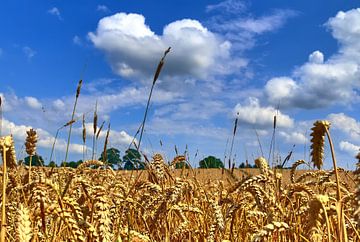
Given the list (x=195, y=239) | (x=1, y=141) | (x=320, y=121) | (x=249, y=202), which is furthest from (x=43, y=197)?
(x=249, y=202)

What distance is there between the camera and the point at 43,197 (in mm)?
1613

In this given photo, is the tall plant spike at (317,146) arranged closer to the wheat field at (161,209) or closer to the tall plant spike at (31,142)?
the wheat field at (161,209)

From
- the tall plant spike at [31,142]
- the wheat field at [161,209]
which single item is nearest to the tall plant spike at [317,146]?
the wheat field at [161,209]

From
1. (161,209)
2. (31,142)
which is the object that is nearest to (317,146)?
(161,209)

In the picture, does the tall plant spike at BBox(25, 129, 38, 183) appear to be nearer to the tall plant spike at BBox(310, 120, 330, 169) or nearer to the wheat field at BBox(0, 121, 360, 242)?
the wheat field at BBox(0, 121, 360, 242)

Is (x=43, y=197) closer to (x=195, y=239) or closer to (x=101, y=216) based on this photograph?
(x=101, y=216)

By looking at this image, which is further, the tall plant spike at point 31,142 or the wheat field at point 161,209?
the tall plant spike at point 31,142

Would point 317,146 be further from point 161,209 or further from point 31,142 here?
Result: point 31,142

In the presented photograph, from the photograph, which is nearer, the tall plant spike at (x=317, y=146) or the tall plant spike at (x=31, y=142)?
the tall plant spike at (x=317, y=146)

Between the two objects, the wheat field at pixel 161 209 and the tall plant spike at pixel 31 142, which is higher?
the tall plant spike at pixel 31 142

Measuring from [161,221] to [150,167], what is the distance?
0.61 metres

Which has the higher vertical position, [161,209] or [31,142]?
[31,142]

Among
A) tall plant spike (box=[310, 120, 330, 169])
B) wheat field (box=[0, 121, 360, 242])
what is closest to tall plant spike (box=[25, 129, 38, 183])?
wheat field (box=[0, 121, 360, 242])

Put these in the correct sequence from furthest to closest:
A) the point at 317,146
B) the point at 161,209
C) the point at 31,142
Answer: the point at 161,209 < the point at 31,142 < the point at 317,146
